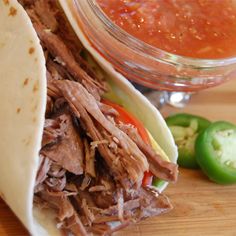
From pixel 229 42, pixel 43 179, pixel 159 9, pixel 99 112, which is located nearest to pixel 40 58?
pixel 99 112

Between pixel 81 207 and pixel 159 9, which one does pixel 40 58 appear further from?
pixel 159 9

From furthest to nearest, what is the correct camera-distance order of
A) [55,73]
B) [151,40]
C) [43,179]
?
[151,40] → [55,73] → [43,179]

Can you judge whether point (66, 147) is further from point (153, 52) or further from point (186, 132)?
point (186, 132)

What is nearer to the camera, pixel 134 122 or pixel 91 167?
pixel 91 167

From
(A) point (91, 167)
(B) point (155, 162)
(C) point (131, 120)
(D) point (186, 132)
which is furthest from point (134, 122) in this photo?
(D) point (186, 132)

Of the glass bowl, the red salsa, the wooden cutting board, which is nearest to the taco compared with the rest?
the wooden cutting board

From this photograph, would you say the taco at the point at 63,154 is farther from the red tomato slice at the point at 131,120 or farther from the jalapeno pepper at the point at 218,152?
the jalapeno pepper at the point at 218,152
